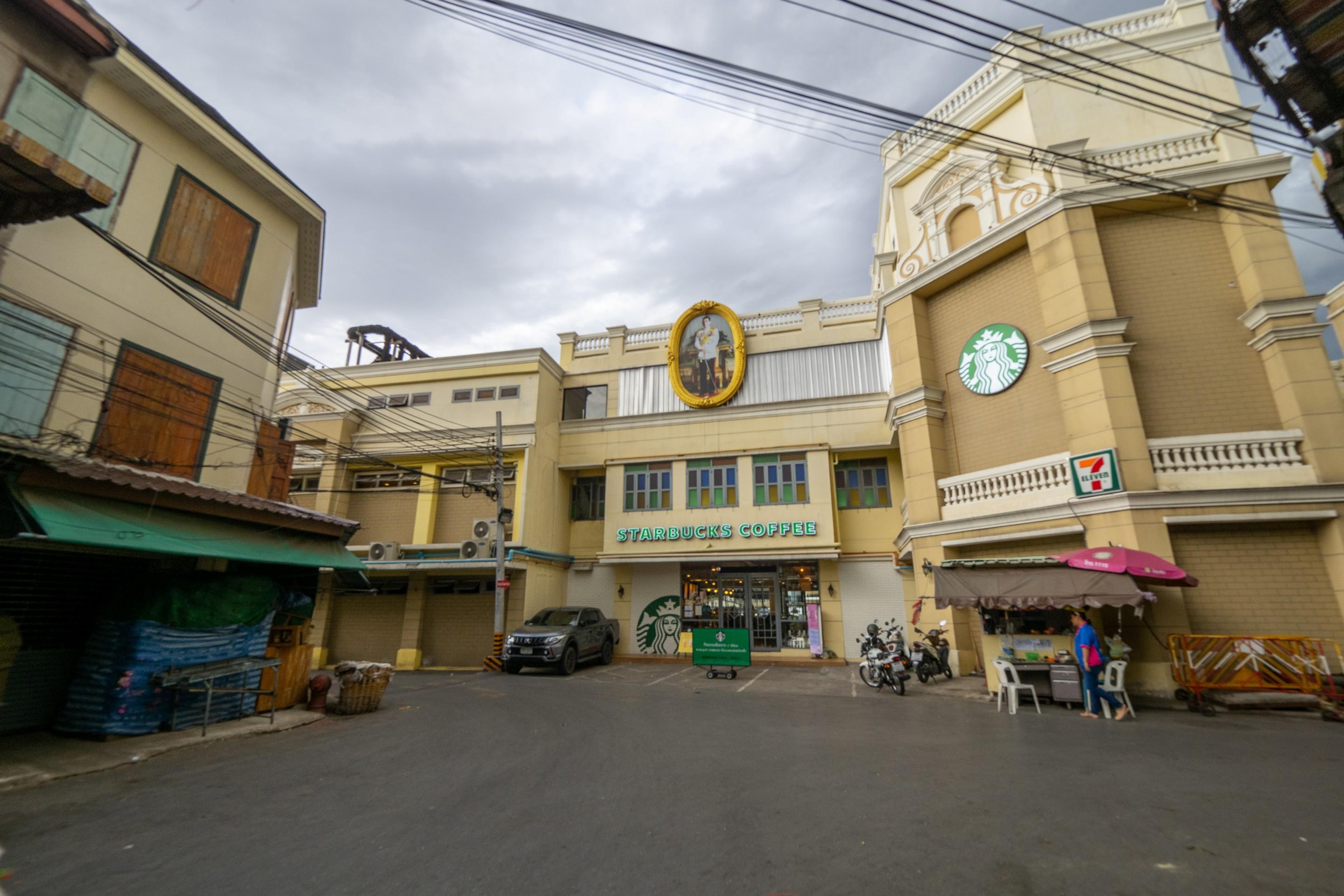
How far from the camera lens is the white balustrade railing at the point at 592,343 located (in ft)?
82.4

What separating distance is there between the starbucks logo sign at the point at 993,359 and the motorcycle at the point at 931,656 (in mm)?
6425

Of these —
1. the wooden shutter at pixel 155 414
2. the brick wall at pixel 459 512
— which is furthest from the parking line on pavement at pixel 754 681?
the wooden shutter at pixel 155 414

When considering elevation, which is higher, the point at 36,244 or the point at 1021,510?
the point at 36,244

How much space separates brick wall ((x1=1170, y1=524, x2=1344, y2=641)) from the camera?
35.2ft

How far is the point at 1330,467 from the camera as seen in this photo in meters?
10.9

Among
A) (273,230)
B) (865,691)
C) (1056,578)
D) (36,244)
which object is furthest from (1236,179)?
(36,244)

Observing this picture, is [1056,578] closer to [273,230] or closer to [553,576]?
[553,576]

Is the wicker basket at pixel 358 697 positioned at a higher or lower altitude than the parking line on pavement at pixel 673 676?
higher

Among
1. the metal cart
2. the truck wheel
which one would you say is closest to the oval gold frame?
the truck wheel

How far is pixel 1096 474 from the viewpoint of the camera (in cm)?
1202

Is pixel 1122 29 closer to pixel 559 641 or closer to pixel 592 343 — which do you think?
pixel 592 343

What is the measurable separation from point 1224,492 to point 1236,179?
290 inches

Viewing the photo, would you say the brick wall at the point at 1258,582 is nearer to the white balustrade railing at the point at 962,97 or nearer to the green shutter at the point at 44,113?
the white balustrade railing at the point at 962,97

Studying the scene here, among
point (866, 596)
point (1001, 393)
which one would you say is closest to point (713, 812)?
point (1001, 393)
